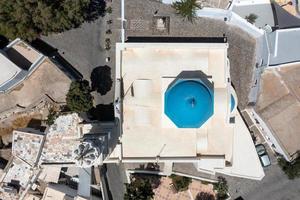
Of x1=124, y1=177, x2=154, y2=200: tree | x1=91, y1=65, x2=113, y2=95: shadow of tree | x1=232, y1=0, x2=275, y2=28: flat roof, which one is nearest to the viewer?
x1=232, y1=0, x2=275, y2=28: flat roof

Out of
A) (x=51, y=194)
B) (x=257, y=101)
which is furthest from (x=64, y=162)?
(x=257, y=101)

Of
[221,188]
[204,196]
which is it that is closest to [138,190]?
[204,196]

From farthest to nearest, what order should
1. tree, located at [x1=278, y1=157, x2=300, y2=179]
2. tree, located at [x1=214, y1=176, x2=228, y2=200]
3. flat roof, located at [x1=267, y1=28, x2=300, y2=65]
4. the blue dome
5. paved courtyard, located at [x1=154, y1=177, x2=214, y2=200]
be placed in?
1. paved courtyard, located at [x1=154, y1=177, x2=214, y2=200]
2. tree, located at [x1=214, y1=176, x2=228, y2=200]
3. tree, located at [x1=278, y1=157, x2=300, y2=179]
4. flat roof, located at [x1=267, y1=28, x2=300, y2=65]
5. the blue dome

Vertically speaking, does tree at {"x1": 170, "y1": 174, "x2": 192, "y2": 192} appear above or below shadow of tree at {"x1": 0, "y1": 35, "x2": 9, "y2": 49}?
below

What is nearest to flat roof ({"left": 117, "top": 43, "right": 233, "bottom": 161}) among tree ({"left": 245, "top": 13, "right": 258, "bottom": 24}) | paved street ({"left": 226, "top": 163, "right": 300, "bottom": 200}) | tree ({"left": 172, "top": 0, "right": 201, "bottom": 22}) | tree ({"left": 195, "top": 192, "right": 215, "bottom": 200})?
tree ({"left": 172, "top": 0, "right": 201, "bottom": 22})

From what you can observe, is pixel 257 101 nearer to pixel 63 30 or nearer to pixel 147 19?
pixel 147 19

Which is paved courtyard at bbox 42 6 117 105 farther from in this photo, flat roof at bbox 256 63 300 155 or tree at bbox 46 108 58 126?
flat roof at bbox 256 63 300 155
